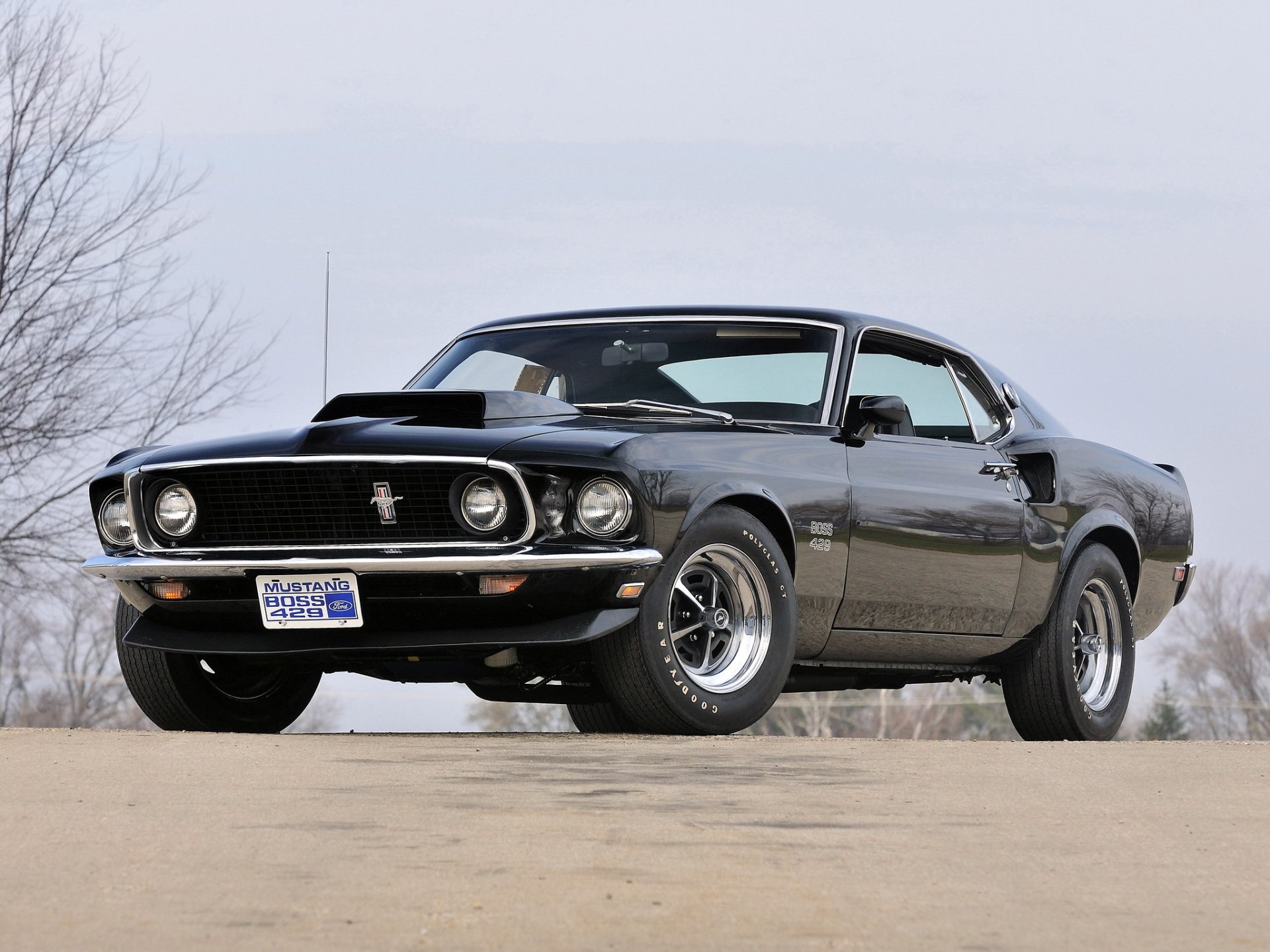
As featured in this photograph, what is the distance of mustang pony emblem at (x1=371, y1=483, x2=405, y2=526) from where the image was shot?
5961mm

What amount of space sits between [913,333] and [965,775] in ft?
11.4

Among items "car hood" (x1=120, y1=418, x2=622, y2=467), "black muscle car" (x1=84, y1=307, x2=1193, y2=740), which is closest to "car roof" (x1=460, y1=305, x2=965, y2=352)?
"black muscle car" (x1=84, y1=307, x2=1193, y2=740)

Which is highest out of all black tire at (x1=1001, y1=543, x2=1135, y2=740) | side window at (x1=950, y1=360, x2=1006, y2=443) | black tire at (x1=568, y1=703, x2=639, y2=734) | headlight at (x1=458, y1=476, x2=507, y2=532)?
side window at (x1=950, y1=360, x2=1006, y2=443)

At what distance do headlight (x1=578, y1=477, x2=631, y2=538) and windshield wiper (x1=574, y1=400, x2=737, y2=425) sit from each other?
0.93m

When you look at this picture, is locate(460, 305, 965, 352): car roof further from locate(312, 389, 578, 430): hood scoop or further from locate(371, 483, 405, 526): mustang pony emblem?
locate(371, 483, 405, 526): mustang pony emblem

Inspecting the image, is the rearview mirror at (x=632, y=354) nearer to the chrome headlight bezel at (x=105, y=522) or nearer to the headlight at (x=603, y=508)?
the headlight at (x=603, y=508)

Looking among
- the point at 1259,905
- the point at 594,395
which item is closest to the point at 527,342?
the point at 594,395

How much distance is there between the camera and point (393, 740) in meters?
5.76

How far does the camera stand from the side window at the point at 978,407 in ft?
26.5

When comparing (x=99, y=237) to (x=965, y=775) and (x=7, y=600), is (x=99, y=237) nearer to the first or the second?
(x=7, y=600)

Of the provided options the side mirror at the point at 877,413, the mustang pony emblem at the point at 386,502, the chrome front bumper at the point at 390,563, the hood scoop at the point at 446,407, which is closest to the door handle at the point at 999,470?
the side mirror at the point at 877,413

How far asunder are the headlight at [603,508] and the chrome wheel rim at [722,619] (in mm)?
407

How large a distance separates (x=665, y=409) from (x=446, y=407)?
827 mm

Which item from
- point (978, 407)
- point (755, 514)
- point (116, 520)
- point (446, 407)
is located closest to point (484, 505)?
point (446, 407)
